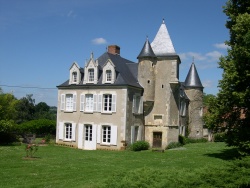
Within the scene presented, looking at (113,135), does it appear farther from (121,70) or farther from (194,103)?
(194,103)

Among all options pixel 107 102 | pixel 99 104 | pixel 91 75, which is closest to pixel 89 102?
pixel 99 104

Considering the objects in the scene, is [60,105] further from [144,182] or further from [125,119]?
[144,182]

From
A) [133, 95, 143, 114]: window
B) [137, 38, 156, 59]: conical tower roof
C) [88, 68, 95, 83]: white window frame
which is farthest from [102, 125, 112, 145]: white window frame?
[137, 38, 156, 59]: conical tower roof

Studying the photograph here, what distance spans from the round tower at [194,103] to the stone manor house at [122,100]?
8.96 metres

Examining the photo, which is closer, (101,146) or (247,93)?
(247,93)

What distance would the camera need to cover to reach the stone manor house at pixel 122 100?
1078 inches

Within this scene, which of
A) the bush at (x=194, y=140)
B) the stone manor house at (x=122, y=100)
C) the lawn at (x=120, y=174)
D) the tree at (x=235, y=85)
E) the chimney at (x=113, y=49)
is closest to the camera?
the lawn at (x=120, y=174)

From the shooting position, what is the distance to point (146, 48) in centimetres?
2909

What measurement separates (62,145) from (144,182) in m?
22.7

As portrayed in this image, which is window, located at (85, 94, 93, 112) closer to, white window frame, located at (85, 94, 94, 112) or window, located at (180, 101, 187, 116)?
white window frame, located at (85, 94, 94, 112)

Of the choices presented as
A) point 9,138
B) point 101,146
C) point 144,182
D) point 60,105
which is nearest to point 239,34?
point 144,182

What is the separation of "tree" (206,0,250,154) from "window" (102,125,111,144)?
11.0 meters

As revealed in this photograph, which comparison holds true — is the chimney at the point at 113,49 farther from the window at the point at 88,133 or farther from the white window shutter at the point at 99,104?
the window at the point at 88,133

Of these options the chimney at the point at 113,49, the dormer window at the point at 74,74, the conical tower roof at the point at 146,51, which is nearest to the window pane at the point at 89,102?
the dormer window at the point at 74,74
